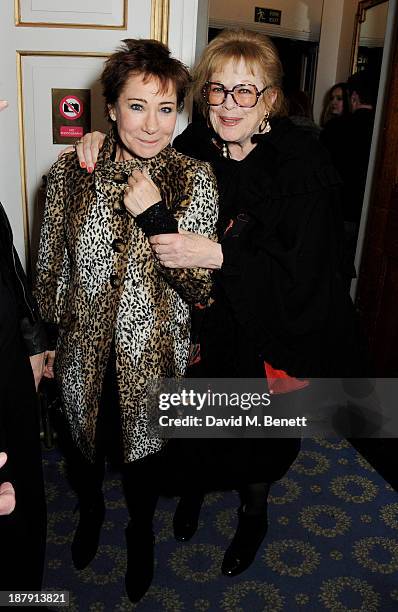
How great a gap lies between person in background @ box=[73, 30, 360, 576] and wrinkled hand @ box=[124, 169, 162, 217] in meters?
0.10

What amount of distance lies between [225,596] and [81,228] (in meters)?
1.35

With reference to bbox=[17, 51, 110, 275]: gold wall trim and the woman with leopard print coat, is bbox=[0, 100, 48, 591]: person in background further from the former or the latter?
bbox=[17, 51, 110, 275]: gold wall trim

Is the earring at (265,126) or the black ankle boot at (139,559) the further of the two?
the black ankle boot at (139,559)

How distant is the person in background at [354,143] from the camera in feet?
12.3

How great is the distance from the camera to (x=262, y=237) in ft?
5.49

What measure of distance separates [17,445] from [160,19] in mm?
1875

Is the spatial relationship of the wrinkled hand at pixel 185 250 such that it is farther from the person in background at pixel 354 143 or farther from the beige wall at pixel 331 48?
the beige wall at pixel 331 48

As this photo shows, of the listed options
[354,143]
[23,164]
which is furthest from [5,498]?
[354,143]

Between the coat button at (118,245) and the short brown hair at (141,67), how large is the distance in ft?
1.30

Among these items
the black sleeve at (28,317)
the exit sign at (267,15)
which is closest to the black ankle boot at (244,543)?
the black sleeve at (28,317)

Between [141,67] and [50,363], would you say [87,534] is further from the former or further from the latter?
[141,67]

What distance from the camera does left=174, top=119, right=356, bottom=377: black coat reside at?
1678mm

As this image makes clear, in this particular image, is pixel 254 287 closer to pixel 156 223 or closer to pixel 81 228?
pixel 156 223

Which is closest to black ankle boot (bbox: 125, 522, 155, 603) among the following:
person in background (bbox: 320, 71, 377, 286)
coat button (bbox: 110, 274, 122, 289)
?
coat button (bbox: 110, 274, 122, 289)
